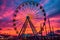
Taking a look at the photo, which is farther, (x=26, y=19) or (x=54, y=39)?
(x=54, y=39)

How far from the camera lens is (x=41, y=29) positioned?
1366 centimetres

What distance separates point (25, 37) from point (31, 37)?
0.39 m

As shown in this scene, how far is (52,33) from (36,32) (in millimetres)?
1784

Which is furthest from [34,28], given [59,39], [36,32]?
[59,39]

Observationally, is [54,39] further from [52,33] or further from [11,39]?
[11,39]

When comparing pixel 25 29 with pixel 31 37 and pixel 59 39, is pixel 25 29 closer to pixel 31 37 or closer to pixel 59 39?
pixel 31 37

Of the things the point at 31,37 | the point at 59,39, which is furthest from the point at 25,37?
the point at 59,39

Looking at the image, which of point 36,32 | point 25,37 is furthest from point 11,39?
point 36,32

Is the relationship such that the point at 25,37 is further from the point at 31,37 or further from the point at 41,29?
the point at 41,29

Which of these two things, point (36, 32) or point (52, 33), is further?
point (52, 33)

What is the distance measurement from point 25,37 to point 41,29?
1258 millimetres

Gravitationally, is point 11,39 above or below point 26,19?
below

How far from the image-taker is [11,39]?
48.7ft

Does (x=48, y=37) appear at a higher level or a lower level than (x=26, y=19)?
lower
